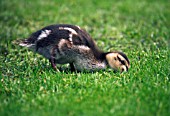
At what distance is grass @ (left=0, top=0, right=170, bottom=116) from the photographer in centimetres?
566

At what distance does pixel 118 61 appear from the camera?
7.50 metres

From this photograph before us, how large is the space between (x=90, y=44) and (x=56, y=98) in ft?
6.38

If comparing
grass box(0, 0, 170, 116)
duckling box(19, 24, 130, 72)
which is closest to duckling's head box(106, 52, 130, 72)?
duckling box(19, 24, 130, 72)

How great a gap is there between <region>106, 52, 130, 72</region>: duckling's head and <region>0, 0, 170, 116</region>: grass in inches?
6.6

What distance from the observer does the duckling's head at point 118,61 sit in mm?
7441

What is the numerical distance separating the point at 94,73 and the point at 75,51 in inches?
22.9

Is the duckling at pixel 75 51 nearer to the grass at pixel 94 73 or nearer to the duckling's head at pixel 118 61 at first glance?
the duckling's head at pixel 118 61

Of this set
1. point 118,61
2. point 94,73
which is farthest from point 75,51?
point 118,61

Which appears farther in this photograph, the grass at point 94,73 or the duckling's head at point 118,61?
the duckling's head at point 118,61

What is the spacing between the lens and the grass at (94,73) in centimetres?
566

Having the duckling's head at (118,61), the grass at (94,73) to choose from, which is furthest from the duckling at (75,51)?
the grass at (94,73)

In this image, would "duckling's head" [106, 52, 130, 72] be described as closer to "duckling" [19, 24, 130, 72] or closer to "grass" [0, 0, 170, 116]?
"duckling" [19, 24, 130, 72]

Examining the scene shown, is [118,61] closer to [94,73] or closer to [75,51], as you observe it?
[94,73]

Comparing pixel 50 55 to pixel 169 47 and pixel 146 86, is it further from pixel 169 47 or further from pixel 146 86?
pixel 169 47
